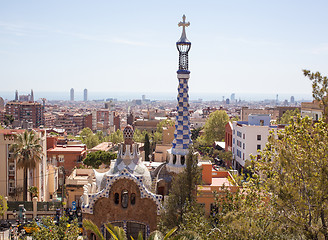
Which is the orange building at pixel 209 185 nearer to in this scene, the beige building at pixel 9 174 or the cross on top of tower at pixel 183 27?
the cross on top of tower at pixel 183 27

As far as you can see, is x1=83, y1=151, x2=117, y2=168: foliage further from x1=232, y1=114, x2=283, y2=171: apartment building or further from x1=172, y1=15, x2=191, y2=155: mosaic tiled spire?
x1=172, y1=15, x2=191, y2=155: mosaic tiled spire

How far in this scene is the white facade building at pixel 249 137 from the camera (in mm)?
47562

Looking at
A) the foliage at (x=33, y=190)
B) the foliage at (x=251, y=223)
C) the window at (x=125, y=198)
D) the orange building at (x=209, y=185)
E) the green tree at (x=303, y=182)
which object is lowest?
the foliage at (x=33, y=190)

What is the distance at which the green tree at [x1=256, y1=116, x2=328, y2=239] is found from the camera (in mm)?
10398

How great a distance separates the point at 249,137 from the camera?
156 ft

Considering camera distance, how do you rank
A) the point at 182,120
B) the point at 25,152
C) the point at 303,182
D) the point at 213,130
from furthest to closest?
the point at 213,130
the point at 25,152
the point at 182,120
the point at 303,182

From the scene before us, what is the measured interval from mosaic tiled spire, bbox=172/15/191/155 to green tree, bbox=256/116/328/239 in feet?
30.7

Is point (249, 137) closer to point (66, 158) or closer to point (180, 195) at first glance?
point (66, 158)

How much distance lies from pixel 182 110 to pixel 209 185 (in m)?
6.08

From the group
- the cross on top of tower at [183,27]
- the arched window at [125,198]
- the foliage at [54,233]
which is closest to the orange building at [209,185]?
the arched window at [125,198]

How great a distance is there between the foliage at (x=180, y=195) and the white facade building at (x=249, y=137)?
97.7 feet

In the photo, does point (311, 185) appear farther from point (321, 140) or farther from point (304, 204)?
point (321, 140)

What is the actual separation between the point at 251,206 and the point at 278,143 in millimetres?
2208

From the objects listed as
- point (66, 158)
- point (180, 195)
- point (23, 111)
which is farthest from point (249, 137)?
point (23, 111)
